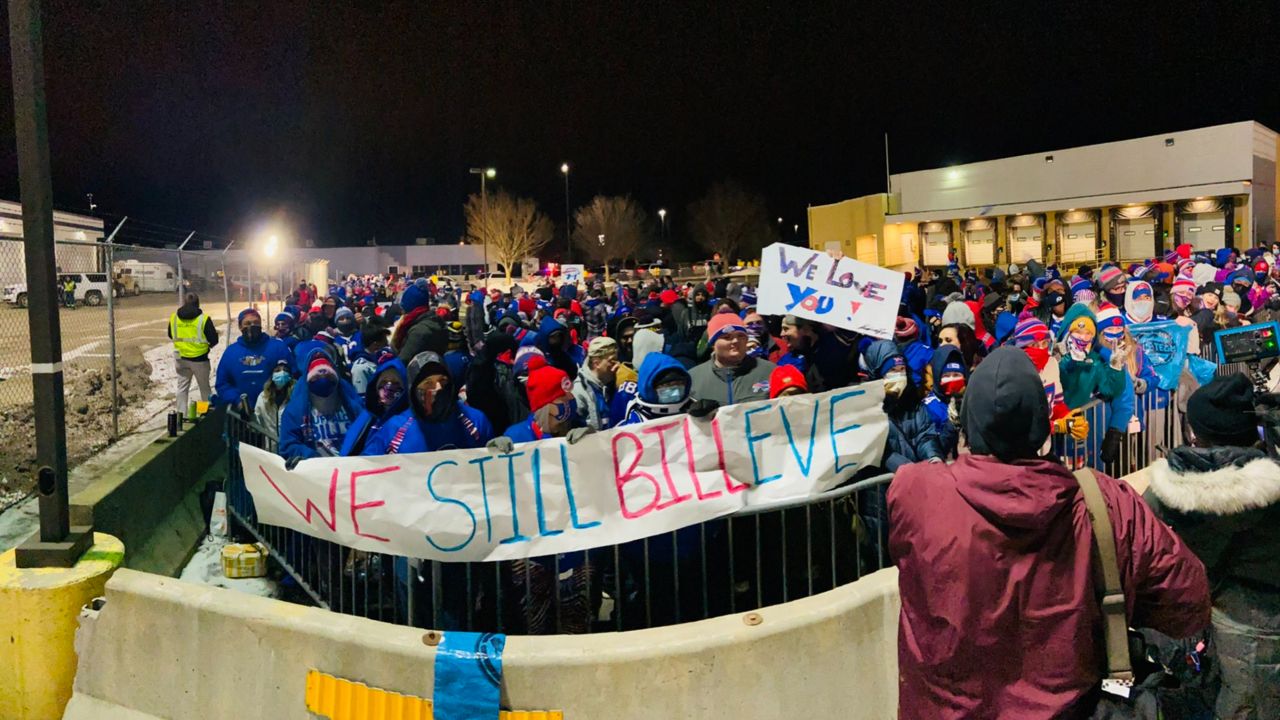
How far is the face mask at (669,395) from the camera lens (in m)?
5.18

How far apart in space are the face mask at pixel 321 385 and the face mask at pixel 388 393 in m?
0.84

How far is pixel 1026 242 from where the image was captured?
50.3 metres

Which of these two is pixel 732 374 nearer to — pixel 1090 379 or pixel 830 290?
pixel 830 290

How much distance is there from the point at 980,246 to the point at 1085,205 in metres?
7.00

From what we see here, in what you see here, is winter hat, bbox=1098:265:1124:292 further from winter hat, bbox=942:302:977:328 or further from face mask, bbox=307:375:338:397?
face mask, bbox=307:375:338:397

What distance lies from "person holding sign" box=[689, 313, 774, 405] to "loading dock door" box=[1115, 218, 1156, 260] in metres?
47.0

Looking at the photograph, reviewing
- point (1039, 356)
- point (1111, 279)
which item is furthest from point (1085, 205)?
point (1039, 356)

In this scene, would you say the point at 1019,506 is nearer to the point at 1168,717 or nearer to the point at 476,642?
the point at 1168,717

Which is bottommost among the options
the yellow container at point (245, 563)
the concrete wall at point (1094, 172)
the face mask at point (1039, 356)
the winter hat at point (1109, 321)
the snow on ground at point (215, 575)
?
the snow on ground at point (215, 575)

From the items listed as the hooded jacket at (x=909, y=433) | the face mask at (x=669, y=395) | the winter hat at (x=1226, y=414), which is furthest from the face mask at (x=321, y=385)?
the winter hat at (x=1226, y=414)

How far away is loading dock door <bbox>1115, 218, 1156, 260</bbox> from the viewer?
148 feet

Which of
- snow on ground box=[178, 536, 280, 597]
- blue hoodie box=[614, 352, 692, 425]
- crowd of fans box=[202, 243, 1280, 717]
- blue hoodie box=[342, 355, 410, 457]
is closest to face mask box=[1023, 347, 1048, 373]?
crowd of fans box=[202, 243, 1280, 717]

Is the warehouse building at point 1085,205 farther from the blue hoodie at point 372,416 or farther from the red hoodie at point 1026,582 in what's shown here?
the red hoodie at point 1026,582

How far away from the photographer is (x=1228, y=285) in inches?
558
